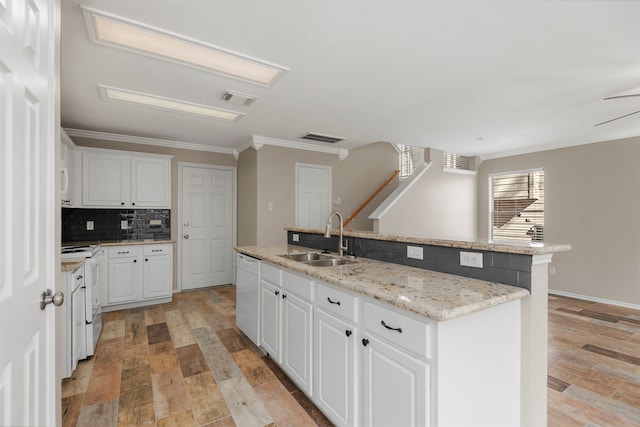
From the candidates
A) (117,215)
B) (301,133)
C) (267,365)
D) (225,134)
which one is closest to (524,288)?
(267,365)

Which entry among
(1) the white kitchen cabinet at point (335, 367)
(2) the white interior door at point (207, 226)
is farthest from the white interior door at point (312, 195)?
(1) the white kitchen cabinet at point (335, 367)

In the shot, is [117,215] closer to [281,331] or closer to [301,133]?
[301,133]

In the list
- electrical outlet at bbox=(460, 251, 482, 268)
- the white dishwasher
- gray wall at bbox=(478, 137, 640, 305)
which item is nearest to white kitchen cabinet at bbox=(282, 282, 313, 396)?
the white dishwasher

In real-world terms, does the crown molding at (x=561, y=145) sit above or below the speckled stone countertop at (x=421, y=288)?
above

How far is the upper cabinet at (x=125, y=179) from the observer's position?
13.5 feet

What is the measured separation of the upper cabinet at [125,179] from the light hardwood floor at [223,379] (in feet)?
5.36

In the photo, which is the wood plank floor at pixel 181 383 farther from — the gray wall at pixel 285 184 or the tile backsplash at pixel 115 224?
the gray wall at pixel 285 184

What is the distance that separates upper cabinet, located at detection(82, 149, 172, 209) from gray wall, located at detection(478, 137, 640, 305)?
6.18m

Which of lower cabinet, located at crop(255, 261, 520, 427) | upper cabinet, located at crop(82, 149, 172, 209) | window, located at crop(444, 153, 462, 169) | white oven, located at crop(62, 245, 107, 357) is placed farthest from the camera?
window, located at crop(444, 153, 462, 169)

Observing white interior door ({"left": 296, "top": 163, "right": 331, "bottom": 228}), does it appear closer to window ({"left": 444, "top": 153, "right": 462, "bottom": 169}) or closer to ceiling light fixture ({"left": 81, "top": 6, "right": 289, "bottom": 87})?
ceiling light fixture ({"left": 81, "top": 6, "right": 289, "bottom": 87})

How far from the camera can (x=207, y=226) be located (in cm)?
525

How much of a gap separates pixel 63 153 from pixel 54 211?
118 inches

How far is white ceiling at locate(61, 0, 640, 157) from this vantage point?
184cm

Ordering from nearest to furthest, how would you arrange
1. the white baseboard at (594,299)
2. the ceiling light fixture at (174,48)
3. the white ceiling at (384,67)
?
1. the white ceiling at (384,67)
2. the ceiling light fixture at (174,48)
3. the white baseboard at (594,299)
